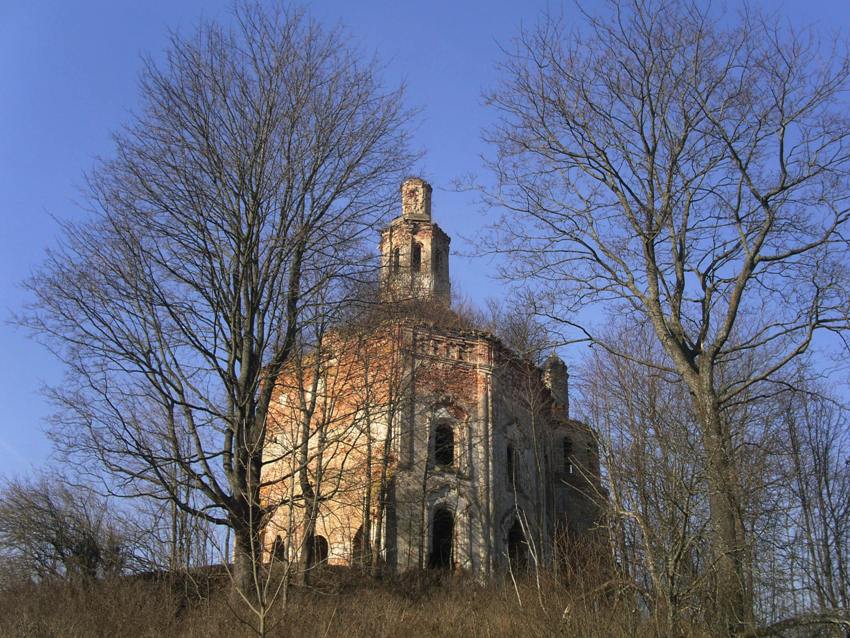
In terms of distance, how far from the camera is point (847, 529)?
20781 millimetres

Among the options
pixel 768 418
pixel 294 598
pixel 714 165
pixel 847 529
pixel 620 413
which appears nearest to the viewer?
pixel 714 165

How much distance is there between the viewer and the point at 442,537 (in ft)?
76.5

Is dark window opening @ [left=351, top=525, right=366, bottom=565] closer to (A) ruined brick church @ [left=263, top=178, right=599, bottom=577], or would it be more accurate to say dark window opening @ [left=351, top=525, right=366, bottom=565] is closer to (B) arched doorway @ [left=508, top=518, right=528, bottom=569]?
(A) ruined brick church @ [left=263, top=178, right=599, bottom=577]

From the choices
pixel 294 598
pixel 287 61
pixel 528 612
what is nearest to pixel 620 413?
pixel 294 598

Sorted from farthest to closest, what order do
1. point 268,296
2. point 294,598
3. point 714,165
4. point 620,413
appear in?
point 620,413 < point 294,598 < point 268,296 < point 714,165

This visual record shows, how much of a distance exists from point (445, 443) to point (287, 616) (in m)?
15.4

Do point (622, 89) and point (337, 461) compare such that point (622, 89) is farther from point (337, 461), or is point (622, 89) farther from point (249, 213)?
point (337, 461)

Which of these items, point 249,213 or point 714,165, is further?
point 249,213

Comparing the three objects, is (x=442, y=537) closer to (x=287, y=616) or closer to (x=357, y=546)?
(x=357, y=546)

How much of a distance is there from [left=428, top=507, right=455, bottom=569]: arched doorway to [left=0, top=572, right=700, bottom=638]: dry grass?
9.55 m

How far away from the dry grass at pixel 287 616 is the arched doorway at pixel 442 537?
955 centimetres

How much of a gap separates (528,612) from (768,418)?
8.81m

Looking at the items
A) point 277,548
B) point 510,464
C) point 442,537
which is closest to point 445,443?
point 510,464

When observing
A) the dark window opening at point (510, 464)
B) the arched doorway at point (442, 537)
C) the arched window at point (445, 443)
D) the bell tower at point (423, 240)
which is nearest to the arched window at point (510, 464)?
the dark window opening at point (510, 464)
